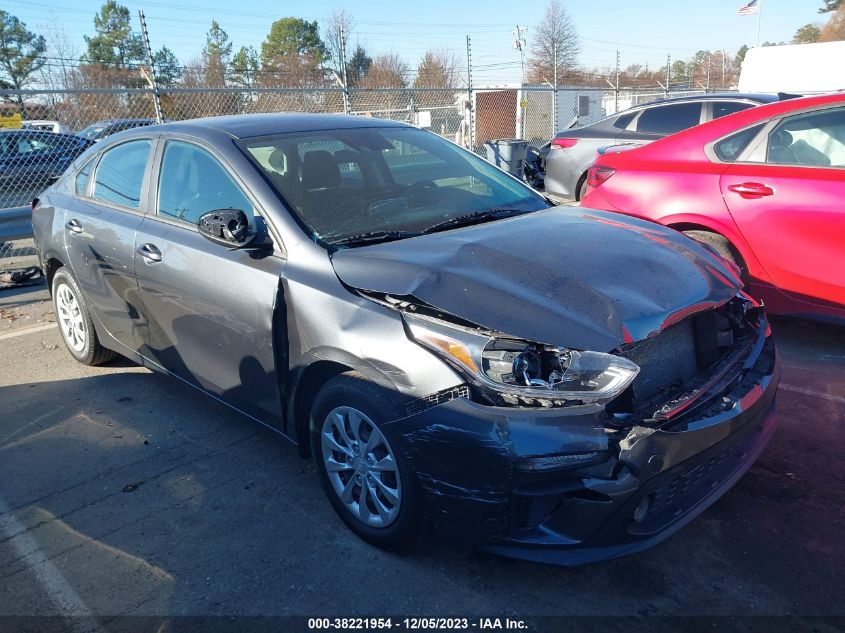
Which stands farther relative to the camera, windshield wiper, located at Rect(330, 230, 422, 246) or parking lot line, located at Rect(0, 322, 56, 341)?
parking lot line, located at Rect(0, 322, 56, 341)

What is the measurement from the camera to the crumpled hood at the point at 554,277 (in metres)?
2.49

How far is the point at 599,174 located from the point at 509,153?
5607mm

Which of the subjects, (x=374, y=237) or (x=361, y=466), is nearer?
(x=361, y=466)

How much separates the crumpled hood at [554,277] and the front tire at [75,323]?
2.70 m

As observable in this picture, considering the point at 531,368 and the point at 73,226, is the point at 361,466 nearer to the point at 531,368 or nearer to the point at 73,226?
the point at 531,368

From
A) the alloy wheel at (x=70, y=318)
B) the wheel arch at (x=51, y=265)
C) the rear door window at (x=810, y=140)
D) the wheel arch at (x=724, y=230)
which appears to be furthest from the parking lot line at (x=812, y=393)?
the wheel arch at (x=51, y=265)

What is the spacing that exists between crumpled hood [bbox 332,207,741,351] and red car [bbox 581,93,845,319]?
1413 mm

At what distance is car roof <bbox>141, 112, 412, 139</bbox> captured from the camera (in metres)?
3.71

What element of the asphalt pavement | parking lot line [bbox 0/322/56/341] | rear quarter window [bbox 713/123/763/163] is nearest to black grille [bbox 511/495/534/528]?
the asphalt pavement

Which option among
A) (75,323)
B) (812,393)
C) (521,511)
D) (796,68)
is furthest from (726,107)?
(796,68)

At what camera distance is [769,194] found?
457cm

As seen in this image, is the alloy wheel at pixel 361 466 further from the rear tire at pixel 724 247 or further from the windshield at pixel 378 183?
the rear tire at pixel 724 247

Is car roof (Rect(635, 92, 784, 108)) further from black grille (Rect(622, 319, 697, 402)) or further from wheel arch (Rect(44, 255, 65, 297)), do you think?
wheel arch (Rect(44, 255, 65, 297))

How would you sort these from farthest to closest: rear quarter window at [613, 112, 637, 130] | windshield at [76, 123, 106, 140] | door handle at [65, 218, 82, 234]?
windshield at [76, 123, 106, 140]
rear quarter window at [613, 112, 637, 130]
door handle at [65, 218, 82, 234]
